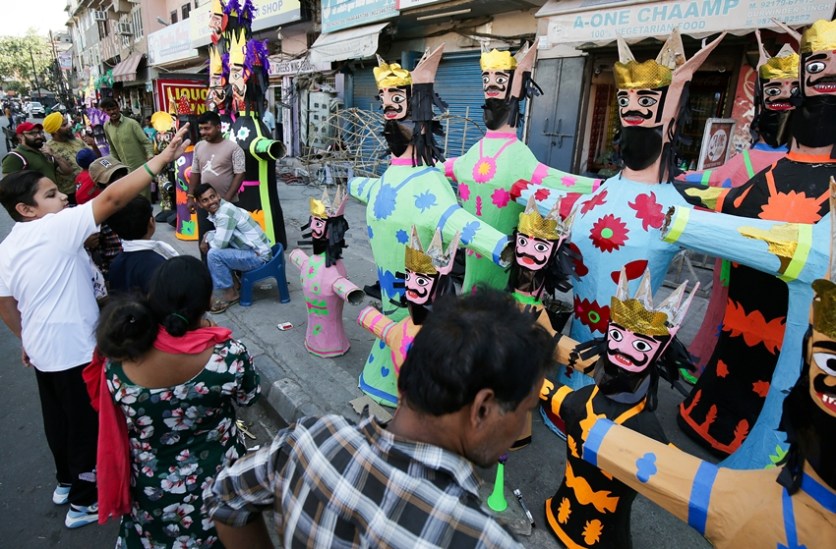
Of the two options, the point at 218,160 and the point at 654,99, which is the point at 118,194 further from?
the point at 218,160

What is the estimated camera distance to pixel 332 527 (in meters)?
0.85

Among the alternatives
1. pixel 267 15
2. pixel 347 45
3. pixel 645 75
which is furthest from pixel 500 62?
pixel 267 15

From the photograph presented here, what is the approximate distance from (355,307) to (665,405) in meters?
2.57

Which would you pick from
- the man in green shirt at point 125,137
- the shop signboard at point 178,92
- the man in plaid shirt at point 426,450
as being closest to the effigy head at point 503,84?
the man in plaid shirt at point 426,450

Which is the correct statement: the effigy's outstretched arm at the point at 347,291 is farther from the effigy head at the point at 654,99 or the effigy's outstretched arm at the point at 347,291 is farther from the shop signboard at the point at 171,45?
the shop signboard at the point at 171,45

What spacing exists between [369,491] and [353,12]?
10.1 m

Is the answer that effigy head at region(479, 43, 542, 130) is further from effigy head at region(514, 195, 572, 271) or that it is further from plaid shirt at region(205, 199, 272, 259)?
plaid shirt at region(205, 199, 272, 259)

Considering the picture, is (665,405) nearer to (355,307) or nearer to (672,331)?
(672,331)

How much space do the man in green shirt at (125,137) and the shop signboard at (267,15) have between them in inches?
205

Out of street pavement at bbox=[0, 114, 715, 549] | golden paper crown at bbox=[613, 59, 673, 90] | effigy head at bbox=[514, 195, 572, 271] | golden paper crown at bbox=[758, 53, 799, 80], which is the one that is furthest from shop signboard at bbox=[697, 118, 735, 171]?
effigy head at bbox=[514, 195, 572, 271]

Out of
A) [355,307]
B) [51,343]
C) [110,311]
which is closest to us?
[110,311]

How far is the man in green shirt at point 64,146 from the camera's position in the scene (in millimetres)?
5051

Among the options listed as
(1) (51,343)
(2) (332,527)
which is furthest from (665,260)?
(1) (51,343)

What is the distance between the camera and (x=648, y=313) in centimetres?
169
